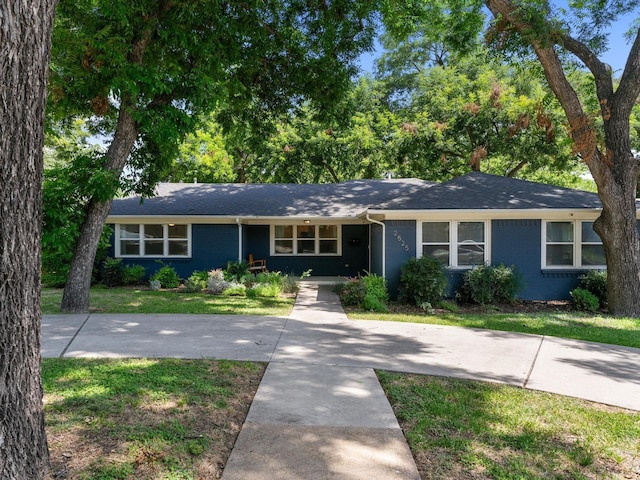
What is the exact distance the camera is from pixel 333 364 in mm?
5605

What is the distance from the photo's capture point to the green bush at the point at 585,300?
430 inches

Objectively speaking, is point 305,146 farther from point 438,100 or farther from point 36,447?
point 36,447

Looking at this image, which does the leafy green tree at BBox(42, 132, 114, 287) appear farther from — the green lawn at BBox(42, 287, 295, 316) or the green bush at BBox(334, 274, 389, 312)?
the green bush at BBox(334, 274, 389, 312)

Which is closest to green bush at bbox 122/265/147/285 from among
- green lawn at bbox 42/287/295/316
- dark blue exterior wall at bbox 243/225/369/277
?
green lawn at bbox 42/287/295/316

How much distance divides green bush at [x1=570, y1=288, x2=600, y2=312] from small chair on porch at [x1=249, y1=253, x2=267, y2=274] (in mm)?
9911

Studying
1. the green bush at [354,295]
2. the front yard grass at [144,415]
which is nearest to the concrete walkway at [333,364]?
the front yard grass at [144,415]

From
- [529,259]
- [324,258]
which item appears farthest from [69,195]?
[529,259]

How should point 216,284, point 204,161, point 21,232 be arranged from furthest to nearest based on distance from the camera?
point 204,161 → point 216,284 → point 21,232

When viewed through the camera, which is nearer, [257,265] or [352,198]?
[257,265]

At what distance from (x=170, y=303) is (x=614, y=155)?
11363mm

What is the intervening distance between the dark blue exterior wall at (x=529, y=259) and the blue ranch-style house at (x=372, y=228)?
0.03 m

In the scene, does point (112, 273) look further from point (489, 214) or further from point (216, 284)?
point (489, 214)

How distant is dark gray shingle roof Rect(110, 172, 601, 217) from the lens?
11516 mm

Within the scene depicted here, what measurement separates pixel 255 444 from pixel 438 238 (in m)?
9.19
